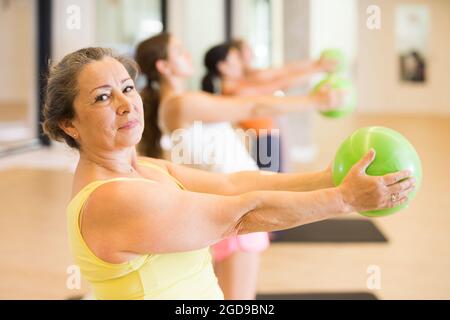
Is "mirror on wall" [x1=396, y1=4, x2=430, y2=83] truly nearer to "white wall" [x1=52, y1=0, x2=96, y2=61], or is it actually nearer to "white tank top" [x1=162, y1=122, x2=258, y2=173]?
"white wall" [x1=52, y1=0, x2=96, y2=61]

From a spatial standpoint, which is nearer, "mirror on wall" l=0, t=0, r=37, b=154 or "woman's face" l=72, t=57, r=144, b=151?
"woman's face" l=72, t=57, r=144, b=151

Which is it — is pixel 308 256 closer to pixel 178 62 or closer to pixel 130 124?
pixel 178 62

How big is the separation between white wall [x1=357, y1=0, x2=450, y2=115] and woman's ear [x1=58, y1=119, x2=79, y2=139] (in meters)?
13.3

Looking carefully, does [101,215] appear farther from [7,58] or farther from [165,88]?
[7,58]

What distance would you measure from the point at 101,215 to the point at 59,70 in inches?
10.6

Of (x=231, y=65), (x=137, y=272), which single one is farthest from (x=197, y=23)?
Result: (x=137, y=272)

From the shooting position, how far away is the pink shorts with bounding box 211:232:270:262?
2545mm

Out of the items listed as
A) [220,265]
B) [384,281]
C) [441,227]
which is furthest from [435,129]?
[220,265]

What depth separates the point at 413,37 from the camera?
14102 mm

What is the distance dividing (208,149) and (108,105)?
1.41m

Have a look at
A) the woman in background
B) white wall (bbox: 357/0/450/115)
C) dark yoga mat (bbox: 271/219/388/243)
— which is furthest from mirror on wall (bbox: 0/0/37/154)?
the woman in background

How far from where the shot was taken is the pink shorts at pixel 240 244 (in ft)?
8.35

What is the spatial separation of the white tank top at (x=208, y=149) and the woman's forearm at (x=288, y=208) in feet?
3.80
